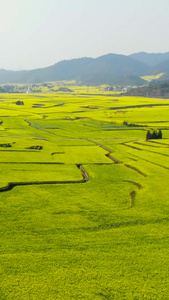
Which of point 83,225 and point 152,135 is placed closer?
point 83,225

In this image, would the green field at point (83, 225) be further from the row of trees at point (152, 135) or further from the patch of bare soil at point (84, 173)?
the row of trees at point (152, 135)

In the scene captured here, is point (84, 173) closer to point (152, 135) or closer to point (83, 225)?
point (83, 225)

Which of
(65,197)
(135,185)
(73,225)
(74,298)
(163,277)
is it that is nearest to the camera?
(74,298)

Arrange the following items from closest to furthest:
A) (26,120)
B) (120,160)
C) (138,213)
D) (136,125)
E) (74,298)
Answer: (74,298) → (138,213) → (120,160) → (136,125) → (26,120)

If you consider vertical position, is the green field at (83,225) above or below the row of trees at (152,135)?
below

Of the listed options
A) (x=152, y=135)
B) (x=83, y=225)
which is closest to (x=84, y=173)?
(x=83, y=225)

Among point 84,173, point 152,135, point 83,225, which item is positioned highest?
point 152,135

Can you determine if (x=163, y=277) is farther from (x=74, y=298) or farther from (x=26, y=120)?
(x=26, y=120)

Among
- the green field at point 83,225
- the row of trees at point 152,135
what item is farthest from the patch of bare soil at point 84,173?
the row of trees at point 152,135

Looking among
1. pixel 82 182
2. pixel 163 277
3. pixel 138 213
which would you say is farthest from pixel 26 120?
pixel 163 277
